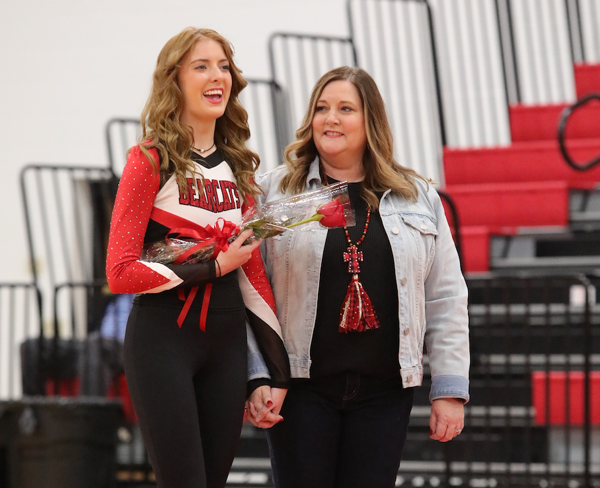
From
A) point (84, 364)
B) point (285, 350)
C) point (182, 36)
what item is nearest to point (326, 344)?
point (285, 350)

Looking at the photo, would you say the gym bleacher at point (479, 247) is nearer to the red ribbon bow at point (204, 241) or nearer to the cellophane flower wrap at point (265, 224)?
the cellophane flower wrap at point (265, 224)

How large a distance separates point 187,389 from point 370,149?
0.88m

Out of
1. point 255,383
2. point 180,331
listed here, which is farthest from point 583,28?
point 180,331

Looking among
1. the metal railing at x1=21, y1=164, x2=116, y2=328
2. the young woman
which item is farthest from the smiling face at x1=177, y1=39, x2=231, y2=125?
the metal railing at x1=21, y1=164, x2=116, y2=328

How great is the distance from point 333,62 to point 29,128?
2.88 metres

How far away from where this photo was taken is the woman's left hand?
236cm

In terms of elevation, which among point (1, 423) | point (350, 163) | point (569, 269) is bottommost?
point (1, 423)

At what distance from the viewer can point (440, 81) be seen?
6641 mm

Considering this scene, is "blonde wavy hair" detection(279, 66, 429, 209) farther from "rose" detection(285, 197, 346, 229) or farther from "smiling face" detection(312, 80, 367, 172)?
"rose" detection(285, 197, 346, 229)

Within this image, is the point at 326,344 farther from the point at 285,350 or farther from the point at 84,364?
the point at 84,364

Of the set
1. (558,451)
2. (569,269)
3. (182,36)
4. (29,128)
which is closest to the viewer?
(182,36)

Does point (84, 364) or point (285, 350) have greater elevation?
point (285, 350)

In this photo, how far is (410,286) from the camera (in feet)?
7.65

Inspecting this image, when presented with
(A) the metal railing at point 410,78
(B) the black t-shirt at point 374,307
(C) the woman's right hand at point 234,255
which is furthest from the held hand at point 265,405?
(A) the metal railing at point 410,78
